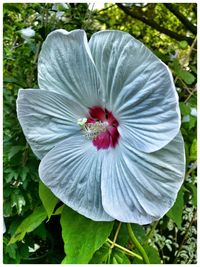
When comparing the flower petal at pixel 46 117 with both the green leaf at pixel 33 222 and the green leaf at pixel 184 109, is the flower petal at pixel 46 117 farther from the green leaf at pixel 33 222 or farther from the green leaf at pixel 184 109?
the green leaf at pixel 184 109

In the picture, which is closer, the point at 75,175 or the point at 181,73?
the point at 75,175

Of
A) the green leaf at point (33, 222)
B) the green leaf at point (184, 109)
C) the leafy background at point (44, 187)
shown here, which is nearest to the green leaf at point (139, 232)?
the leafy background at point (44, 187)

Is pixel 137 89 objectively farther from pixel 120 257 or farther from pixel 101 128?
pixel 120 257

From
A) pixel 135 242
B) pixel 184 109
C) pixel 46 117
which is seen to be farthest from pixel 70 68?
pixel 184 109

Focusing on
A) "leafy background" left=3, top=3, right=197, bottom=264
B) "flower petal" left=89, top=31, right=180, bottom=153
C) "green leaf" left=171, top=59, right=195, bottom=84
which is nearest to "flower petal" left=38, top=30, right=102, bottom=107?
"flower petal" left=89, top=31, right=180, bottom=153

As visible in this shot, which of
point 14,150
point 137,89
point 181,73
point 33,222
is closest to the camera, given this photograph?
point 137,89

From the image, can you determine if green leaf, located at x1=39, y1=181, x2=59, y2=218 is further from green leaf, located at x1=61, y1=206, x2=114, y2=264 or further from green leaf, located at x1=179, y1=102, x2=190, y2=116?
green leaf, located at x1=179, y1=102, x2=190, y2=116
